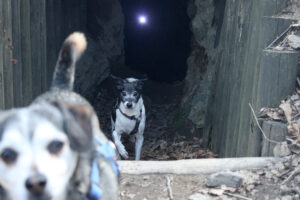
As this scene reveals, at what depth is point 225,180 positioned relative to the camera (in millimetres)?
4574

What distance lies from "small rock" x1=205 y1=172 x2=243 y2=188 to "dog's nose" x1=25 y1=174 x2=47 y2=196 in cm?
240

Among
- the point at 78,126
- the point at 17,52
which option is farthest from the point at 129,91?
the point at 78,126

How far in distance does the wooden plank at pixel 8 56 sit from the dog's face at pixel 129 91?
3179 mm

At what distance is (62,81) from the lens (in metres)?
4.00

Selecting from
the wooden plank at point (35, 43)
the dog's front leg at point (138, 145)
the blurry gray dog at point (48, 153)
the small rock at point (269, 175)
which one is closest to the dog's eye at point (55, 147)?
the blurry gray dog at point (48, 153)

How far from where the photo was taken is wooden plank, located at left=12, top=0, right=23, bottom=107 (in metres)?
6.12

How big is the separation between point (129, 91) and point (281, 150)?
447cm

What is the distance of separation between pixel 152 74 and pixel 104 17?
3.47 meters

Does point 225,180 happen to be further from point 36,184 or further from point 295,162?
point 36,184

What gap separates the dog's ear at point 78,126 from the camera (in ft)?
9.20

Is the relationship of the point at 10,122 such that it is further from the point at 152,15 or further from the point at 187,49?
the point at 152,15

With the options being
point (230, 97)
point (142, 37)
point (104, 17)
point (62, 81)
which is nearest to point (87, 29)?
point (104, 17)

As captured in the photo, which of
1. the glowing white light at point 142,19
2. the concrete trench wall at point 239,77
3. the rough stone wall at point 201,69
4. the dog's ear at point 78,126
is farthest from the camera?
the glowing white light at point 142,19

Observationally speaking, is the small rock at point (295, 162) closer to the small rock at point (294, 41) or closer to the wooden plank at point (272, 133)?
the wooden plank at point (272, 133)
